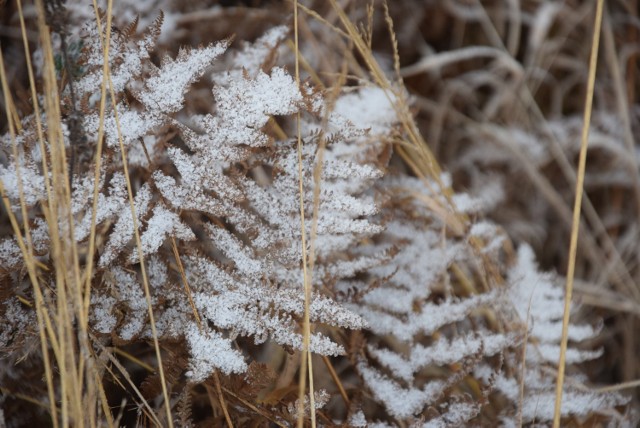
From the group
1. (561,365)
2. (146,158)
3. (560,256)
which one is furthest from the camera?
(560,256)

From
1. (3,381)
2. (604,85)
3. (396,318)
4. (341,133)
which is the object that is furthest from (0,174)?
(604,85)

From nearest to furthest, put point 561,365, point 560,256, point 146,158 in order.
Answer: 1. point 561,365
2. point 146,158
3. point 560,256

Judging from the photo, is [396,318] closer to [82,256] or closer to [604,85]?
[82,256]

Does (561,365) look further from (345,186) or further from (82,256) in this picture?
(82,256)

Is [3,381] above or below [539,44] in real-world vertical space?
below

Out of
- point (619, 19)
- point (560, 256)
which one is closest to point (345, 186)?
point (560, 256)

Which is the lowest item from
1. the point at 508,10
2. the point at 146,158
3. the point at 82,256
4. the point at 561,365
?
the point at 561,365

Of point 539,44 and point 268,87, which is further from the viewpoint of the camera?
point 539,44

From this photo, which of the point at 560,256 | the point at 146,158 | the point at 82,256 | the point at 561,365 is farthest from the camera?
the point at 560,256

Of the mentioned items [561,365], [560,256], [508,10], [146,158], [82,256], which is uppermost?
[508,10]
